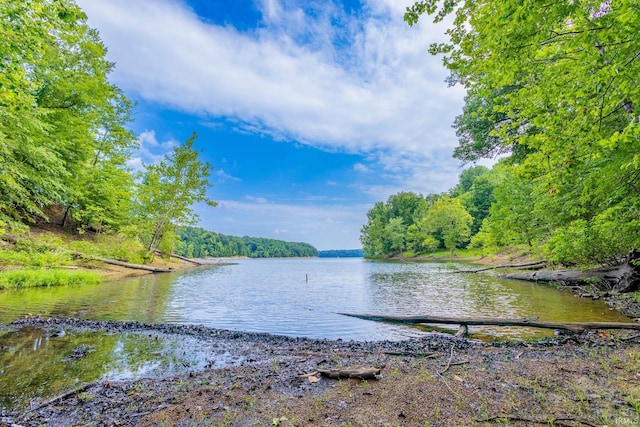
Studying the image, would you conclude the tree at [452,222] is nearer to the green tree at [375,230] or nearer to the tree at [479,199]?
the tree at [479,199]

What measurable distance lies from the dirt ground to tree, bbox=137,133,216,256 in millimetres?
31731

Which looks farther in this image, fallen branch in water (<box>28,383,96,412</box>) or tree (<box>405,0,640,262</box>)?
tree (<box>405,0,640,262</box>)

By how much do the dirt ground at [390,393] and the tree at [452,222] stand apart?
193ft

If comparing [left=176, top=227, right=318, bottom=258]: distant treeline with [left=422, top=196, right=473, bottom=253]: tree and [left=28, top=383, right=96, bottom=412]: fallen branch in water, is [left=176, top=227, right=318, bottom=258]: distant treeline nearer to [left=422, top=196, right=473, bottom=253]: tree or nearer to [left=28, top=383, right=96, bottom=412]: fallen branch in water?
[left=422, top=196, right=473, bottom=253]: tree

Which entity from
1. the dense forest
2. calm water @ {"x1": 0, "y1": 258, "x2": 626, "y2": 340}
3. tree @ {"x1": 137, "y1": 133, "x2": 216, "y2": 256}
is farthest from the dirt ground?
tree @ {"x1": 137, "y1": 133, "x2": 216, "y2": 256}

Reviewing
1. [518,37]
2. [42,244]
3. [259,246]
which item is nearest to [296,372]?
[518,37]

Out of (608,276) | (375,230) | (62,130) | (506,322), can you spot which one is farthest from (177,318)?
(375,230)

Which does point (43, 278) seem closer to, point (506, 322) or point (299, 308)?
point (299, 308)

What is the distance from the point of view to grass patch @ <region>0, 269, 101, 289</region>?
14.5 meters

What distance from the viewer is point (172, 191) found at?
112 ft

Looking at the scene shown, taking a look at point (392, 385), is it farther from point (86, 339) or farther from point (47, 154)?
point (47, 154)

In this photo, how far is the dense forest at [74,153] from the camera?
1160 cm

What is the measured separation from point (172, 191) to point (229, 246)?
349 ft

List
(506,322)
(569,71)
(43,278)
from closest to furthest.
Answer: (569,71), (506,322), (43,278)
